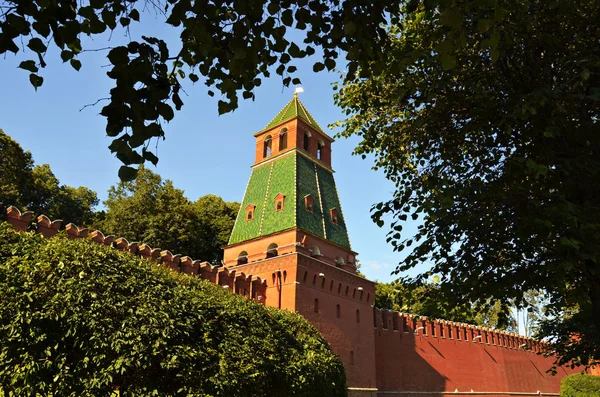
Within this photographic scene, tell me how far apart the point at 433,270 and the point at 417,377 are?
67.9 feet

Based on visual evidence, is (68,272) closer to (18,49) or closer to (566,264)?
(18,49)

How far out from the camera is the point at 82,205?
3297 centimetres

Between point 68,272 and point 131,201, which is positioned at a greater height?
point 131,201

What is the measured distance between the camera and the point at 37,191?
99.0ft

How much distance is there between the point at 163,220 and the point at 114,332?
21.3m

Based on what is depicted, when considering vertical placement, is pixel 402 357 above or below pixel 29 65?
below

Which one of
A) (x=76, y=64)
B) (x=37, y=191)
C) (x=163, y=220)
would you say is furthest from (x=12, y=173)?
(x=76, y=64)

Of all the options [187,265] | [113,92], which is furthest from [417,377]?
[113,92]

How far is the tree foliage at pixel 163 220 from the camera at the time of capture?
28.6 metres

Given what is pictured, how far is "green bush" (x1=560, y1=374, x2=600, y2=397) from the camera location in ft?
90.2

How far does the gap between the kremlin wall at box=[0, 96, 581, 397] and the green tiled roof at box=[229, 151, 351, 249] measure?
66 mm

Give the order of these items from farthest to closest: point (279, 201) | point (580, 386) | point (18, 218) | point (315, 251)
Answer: point (580, 386), point (279, 201), point (315, 251), point (18, 218)

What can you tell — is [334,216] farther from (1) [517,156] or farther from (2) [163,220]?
(1) [517,156]

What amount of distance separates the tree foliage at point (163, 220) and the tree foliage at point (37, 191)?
2.36m
